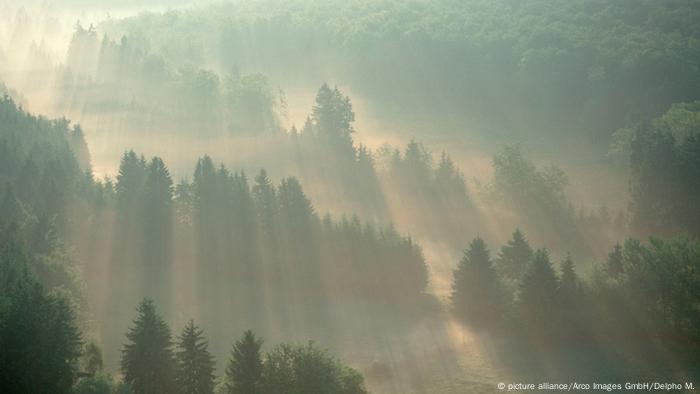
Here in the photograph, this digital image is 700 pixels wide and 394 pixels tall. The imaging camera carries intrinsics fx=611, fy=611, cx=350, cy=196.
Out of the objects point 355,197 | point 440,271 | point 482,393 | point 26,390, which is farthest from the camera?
point 355,197

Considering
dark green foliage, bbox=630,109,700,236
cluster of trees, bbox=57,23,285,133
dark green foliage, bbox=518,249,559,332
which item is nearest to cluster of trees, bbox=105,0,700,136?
cluster of trees, bbox=57,23,285,133

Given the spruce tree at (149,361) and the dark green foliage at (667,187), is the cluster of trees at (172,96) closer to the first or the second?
the dark green foliage at (667,187)

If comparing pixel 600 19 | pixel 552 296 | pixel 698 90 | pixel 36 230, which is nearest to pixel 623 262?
pixel 552 296

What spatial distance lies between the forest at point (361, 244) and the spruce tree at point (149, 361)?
0.19 meters

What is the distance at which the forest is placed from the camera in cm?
6009

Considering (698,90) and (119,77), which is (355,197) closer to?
(698,90)

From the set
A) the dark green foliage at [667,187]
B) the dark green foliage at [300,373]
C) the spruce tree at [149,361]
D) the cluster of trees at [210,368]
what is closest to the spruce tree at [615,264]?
the dark green foliage at [667,187]

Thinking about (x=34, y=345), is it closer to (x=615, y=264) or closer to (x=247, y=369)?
(x=247, y=369)

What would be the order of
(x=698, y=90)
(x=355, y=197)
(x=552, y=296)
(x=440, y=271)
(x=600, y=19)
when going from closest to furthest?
(x=552, y=296)
(x=440, y=271)
(x=355, y=197)
(x=698, y=90)
(x=600, y=19)

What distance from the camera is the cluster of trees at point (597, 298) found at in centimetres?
6944

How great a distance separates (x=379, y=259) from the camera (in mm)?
89062

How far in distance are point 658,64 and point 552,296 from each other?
368ft

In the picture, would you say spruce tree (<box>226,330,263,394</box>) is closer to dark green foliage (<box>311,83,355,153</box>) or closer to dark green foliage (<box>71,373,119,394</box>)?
dark green foliage (<box>71,373,119,394</box>)

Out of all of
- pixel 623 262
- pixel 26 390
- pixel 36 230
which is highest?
pixel 36 230
